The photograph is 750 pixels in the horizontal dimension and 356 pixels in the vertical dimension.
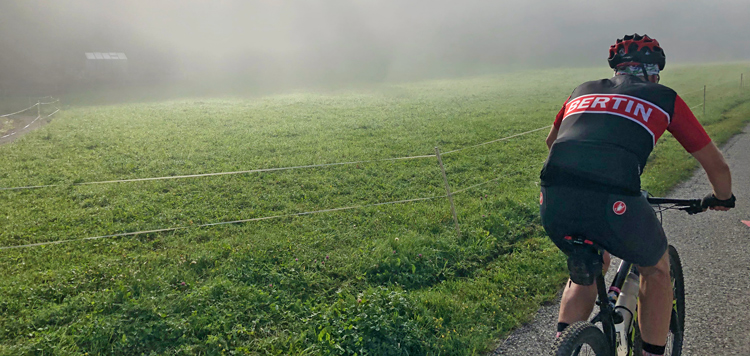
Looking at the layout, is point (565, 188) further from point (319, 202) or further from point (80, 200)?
point (80, 200)

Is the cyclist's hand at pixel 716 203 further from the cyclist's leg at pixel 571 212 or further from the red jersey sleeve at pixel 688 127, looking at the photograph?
the cyclist's leg at pixel 571 212

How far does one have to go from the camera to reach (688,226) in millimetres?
6402

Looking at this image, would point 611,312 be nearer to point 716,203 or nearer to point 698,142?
point 716,203

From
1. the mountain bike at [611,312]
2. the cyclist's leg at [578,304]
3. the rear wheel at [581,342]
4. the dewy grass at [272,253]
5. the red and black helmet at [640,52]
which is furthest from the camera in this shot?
the dewy grass at [272,253]

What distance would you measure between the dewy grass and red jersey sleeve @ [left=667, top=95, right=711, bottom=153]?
2108mm

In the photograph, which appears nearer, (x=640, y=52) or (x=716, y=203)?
(x=640, y=52)

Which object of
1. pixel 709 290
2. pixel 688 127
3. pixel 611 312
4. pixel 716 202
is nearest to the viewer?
pixel 688 127

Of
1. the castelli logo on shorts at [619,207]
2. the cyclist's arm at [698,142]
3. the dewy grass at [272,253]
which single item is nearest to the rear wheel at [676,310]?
the cyclist's arm at [698,142]

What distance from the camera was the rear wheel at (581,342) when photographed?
89.3 inches

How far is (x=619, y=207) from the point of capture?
235cm

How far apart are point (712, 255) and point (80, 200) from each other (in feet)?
31.8

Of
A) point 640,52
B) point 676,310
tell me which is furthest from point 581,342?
point 640,52

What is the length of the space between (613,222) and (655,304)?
73 cm

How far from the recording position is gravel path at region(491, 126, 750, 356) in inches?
143
